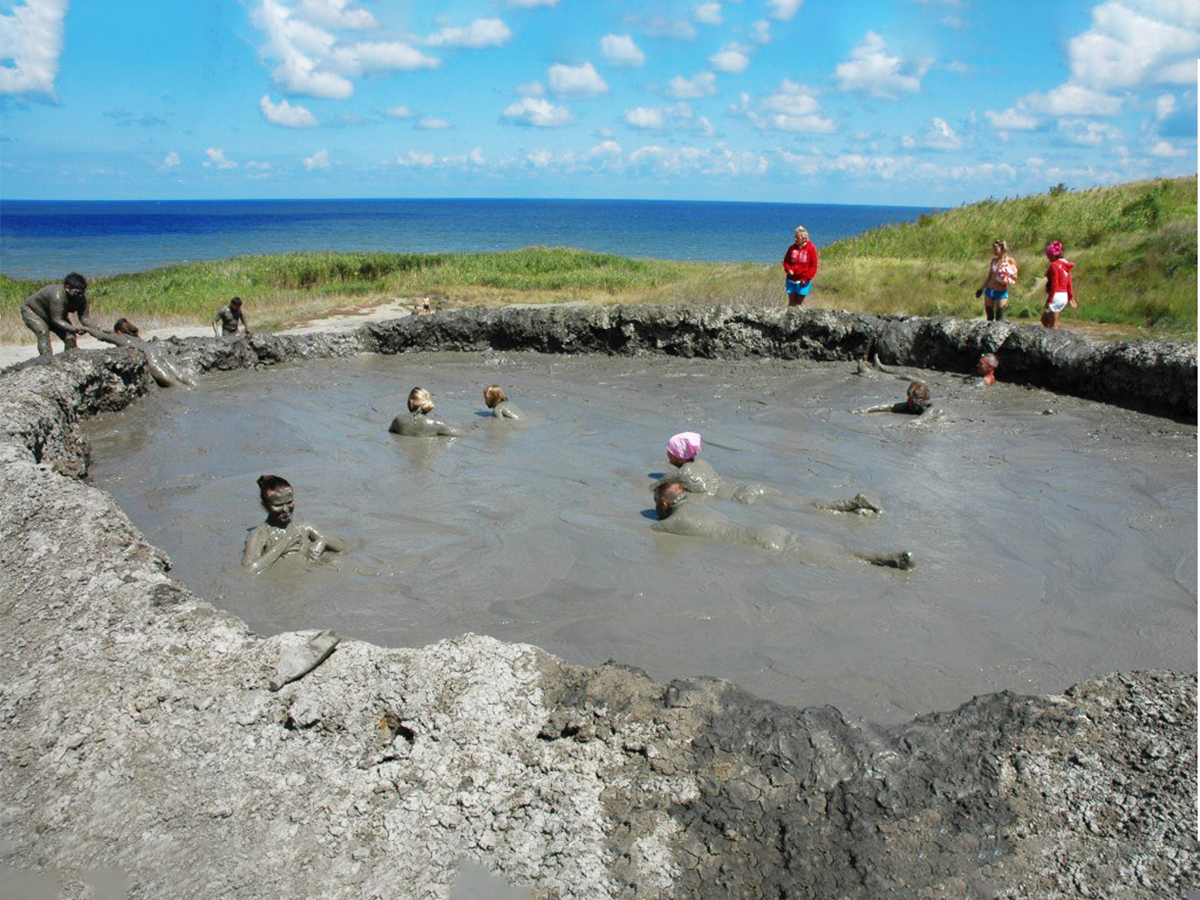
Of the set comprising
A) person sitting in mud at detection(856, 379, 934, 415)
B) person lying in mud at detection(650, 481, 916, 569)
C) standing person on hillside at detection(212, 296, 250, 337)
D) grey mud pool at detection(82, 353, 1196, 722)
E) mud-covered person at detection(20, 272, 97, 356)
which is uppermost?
mud-covered person at detection(20, 272, 97, 356)

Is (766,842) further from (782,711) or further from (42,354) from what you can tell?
(42,354)

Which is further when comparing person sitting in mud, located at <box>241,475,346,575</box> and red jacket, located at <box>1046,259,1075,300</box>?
red jacket, located at <box>1046,259,1075,300</box>

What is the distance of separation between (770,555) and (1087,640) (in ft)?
7.11

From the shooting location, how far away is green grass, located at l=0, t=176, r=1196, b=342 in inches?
A: 719

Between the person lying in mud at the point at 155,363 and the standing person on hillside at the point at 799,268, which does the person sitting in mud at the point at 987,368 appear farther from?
the person lying in mud at the point at 155,363

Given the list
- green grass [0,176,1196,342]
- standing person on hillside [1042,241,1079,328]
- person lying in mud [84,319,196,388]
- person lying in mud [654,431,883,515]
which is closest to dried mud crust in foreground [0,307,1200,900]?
person lying in mud [654,431,883,515]

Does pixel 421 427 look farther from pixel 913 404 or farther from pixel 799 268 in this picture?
pixel 799 268

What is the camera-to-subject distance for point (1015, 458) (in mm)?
10070

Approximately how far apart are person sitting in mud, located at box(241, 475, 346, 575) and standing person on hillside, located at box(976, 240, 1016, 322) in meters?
11.5

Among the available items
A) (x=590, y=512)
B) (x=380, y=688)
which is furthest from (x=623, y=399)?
(x=380, y=688)

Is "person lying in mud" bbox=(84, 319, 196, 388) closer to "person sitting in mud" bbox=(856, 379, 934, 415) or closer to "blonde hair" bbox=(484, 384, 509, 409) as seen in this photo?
"blonde hair" bbox=(484, 384, 509, 409)

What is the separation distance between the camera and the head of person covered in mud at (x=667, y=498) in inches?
314

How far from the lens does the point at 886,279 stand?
21.6 metres

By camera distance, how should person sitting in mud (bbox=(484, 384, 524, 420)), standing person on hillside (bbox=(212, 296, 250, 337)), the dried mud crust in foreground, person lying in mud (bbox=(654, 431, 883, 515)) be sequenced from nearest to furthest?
the dried mud crust in foreground → person lying in mud (bbox=(654, 431, 883, 515)) → person sitting in mud (bbox=(484, 384, 524, 420)) → standing person on hillside (bbox=(212, 296, 250, 337))
